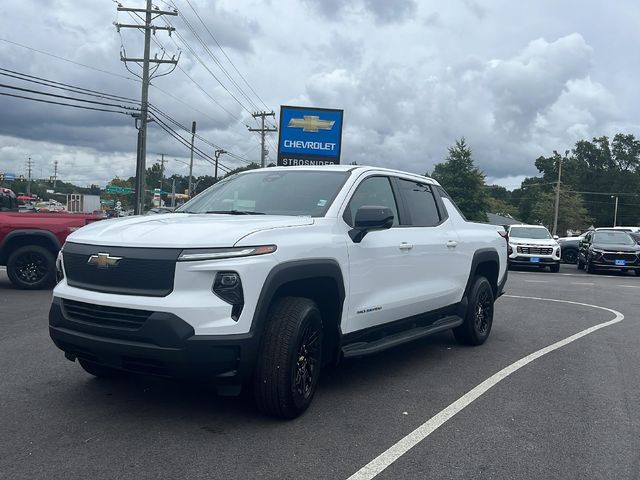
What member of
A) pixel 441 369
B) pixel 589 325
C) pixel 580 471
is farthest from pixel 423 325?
pixel 589 325

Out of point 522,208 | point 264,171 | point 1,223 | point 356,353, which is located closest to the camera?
point 356,353

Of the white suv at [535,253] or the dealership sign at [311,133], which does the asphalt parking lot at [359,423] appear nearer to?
the white suv at [535,253]

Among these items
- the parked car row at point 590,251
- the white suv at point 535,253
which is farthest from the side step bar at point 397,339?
the white suv at point 535,253

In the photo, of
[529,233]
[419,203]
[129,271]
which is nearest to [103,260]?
[129,271]

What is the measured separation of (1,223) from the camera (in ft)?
35.7

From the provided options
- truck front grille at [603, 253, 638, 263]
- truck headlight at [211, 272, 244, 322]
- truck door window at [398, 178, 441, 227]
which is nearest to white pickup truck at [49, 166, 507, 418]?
truck headlight at [211, 272, 244, 322]

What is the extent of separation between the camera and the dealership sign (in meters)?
23.8

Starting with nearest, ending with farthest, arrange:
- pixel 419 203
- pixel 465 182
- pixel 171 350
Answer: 1. pixel 171 350
2. pixel 419 203
3. pixel 465 182

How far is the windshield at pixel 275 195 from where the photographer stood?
199 inches

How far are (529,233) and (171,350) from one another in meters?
18.8

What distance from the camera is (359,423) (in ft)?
14.6

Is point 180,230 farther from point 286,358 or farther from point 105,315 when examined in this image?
point 286,358

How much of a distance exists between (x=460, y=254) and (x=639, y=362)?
7.15 feet

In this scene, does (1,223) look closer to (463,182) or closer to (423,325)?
(423,325)
